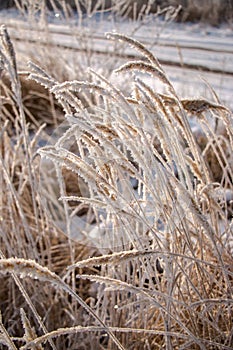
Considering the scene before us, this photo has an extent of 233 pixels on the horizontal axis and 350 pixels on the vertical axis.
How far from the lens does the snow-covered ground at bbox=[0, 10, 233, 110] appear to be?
4113 mm

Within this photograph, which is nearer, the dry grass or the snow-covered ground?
the dry grass

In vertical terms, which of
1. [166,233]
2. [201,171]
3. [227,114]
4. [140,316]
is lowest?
[140,316]

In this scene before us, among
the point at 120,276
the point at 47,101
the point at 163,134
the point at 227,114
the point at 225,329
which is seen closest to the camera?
the point at 163,134

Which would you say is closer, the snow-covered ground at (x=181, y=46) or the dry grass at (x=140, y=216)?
the dry grass at (x=140, y=216)

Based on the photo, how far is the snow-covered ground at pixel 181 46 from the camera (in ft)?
13.5

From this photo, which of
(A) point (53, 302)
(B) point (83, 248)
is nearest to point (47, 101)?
(B) point (83, 248)

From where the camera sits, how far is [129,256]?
729 millimetres

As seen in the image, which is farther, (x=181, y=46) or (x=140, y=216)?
(x=181, y=46)

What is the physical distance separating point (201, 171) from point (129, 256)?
1.50 ft

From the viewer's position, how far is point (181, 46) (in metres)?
6.73

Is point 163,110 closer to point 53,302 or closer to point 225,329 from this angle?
point 225,329

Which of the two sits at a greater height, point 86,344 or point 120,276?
point 120,276

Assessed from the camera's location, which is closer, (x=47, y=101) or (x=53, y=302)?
(x=53, y=302)

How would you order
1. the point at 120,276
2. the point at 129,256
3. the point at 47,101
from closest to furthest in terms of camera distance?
the point at 129,256
the point at 120,276
the point at 47,101
